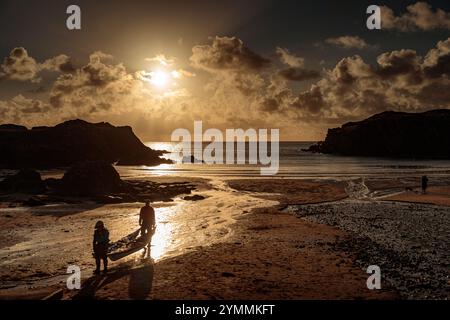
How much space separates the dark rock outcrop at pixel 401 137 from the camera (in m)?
146

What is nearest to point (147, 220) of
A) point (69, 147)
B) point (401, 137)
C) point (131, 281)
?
point (131, 281)

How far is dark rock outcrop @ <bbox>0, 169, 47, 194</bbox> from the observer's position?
40.4 metres

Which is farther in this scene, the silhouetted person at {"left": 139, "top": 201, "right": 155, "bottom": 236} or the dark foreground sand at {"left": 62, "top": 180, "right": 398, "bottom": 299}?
the silhouetted person at {"left": 139, "top": 201, "right": 155, "bottom": 236}

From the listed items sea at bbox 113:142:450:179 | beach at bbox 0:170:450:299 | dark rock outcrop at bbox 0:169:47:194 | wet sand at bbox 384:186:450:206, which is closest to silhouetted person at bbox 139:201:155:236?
beach at bbox 0:170:450:299

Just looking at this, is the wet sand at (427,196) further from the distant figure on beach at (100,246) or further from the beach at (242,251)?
the distant figure on beach at (100,246)

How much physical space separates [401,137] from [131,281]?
511 feet

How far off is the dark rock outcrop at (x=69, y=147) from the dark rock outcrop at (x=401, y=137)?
88718mm

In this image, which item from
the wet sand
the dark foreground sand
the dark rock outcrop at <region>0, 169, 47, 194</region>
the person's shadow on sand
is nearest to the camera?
the person's shadow on sand

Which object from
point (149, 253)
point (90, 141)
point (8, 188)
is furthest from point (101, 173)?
point (90, 141)

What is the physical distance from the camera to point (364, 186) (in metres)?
49.4

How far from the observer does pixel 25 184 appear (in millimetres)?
41156

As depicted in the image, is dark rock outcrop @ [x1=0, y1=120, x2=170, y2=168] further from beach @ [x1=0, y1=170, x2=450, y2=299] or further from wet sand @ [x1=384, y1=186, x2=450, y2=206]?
wet sand @ [x1=384, y1=186, x2=450, y2=206]

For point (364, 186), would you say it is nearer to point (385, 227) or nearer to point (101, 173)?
Answer: point (385, 227)

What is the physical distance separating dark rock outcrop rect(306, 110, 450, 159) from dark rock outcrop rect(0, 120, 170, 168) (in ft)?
291
